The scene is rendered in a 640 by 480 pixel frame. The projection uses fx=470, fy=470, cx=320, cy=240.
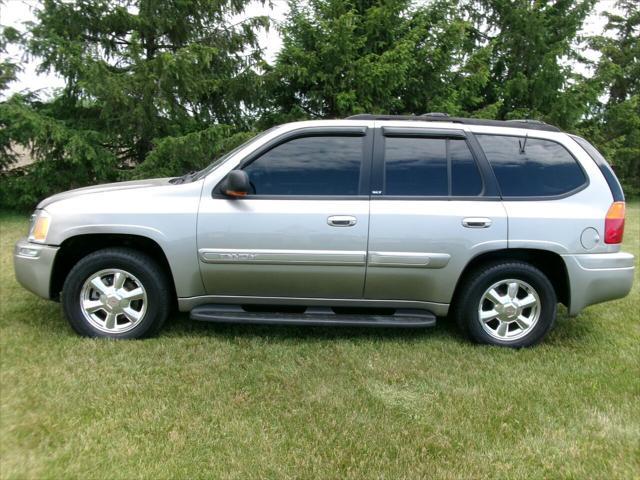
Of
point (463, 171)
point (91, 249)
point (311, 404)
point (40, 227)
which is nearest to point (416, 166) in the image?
point (463, 171)

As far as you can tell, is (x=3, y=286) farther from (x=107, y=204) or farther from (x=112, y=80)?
(x=112, y=80)

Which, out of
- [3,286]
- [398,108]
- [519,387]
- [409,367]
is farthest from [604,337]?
[398,108]

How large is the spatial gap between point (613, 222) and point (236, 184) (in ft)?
9.24

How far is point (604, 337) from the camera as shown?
396 cm

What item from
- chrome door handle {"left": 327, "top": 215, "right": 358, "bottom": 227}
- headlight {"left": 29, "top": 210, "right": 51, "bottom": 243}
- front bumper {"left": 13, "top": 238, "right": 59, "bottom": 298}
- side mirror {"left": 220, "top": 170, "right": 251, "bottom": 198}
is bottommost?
front bumper {"left": 13, "top": 238, "right": 59, "bottom": 298}

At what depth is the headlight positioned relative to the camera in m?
3.53

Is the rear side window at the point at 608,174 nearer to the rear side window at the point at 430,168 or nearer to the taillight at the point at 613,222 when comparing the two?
the taillight at the point at 613,222

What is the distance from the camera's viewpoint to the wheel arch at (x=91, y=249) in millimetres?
3615

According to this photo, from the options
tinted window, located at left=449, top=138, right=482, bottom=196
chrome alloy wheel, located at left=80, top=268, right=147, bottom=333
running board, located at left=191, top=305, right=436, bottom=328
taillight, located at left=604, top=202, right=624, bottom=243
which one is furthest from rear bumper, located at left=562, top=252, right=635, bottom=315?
chrome alloy wheel, located at left=80, top=268, right=147, bottom=333

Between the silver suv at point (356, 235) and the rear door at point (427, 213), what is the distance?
1 centimetres

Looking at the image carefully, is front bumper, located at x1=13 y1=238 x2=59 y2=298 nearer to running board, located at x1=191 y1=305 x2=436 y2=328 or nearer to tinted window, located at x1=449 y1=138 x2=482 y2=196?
running board, located at x1=191 y1=305 x2=436 y2=328

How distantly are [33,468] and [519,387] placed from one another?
2.76m

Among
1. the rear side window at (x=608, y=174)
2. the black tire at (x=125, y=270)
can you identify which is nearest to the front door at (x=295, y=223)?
the black tire at (x=125, y=270)

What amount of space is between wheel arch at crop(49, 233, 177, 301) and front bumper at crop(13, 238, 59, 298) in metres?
0.04
